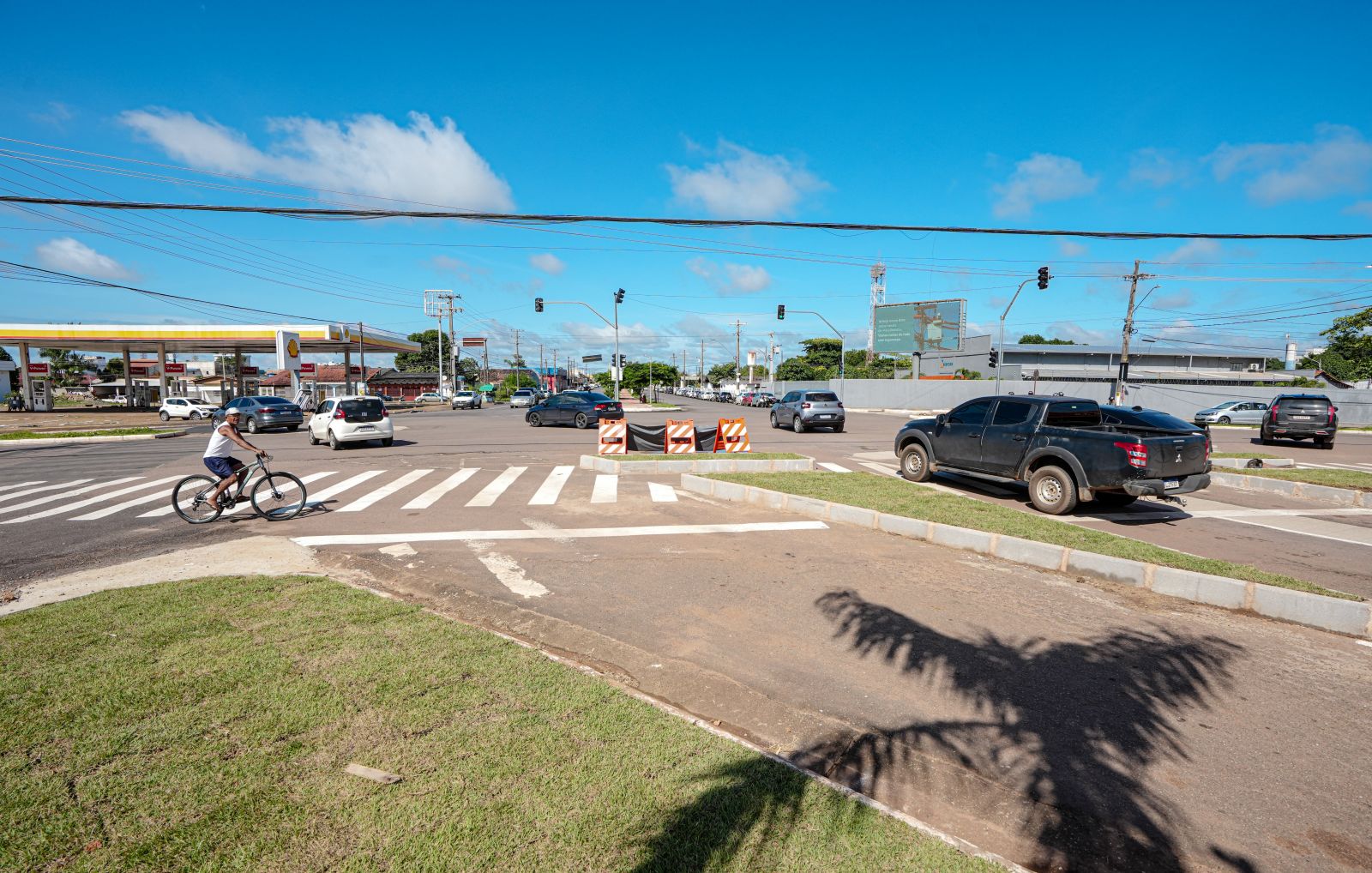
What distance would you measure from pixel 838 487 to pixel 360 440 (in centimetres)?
1465

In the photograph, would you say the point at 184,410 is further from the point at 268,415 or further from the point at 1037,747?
the point at 1037,747

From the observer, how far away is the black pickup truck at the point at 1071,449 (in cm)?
875

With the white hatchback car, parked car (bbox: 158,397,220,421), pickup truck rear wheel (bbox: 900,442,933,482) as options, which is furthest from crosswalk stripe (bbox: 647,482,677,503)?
parked car (bbox: 158,397,220,421)

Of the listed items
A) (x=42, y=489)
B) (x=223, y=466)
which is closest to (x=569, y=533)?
(x=223, y=466)

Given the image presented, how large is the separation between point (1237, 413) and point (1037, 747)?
3760cm

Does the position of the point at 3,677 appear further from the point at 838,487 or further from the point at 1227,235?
the point at 1227,235

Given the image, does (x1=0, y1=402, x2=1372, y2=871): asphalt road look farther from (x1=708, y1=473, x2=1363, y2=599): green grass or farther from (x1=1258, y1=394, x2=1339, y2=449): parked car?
(x1=1258, y1=394, x2=1339, y2=449): parked car

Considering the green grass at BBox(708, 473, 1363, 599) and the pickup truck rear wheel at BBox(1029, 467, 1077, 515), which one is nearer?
the green grass at BBox(708, 473, 1363, 599)

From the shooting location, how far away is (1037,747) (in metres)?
3.58

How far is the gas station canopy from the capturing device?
40.4 metres

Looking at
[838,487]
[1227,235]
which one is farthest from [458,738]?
[1227,235]

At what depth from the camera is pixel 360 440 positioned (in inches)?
744

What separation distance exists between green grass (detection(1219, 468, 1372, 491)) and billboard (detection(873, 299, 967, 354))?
39.8 m

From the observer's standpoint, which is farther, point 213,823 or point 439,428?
point 439,428
